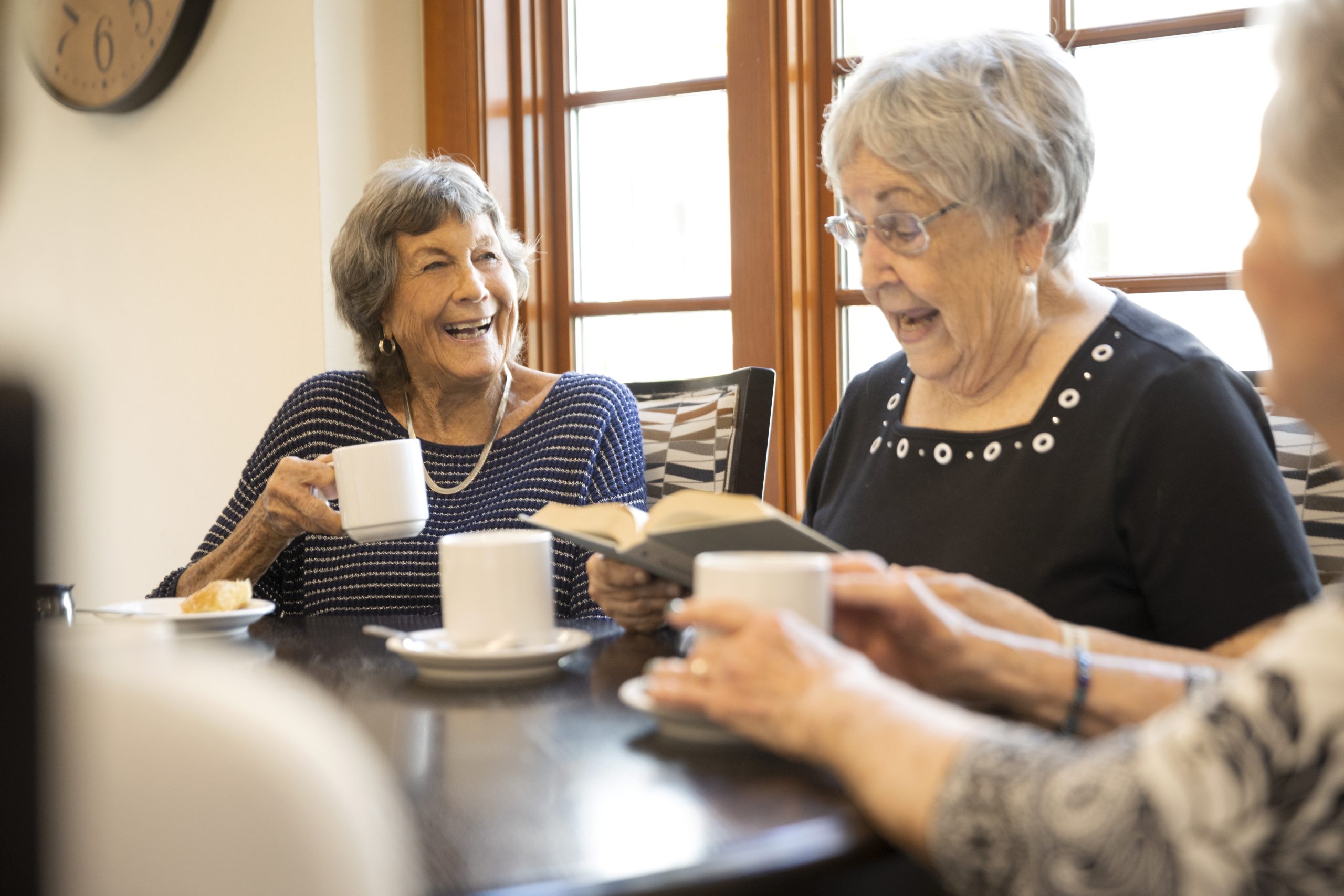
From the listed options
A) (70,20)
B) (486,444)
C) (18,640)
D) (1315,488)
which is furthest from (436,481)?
(70,20)

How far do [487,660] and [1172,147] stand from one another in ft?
5.84

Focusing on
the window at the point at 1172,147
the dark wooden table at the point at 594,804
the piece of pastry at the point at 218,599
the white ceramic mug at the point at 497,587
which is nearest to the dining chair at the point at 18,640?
the dark wooden table at the point at 594,804

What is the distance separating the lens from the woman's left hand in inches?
29.8

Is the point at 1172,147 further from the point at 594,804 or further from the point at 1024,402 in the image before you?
the point at 594,804

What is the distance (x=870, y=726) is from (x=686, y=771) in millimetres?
144

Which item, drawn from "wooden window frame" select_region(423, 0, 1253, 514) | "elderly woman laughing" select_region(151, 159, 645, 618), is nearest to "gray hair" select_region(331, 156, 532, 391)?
"elderly woman laughing" select_region(151, 159, 645, 618)

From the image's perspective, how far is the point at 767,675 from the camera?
0.78 metres

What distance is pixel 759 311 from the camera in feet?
8.61

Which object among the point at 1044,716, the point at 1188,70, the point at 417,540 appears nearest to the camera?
the point at 1044,716

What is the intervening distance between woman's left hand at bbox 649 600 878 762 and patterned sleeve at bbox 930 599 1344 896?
132 mm

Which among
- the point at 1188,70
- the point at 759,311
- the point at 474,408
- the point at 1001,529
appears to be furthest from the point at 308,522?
the point at 1188,70

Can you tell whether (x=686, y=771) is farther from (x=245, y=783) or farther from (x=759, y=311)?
(x=759, y=311)

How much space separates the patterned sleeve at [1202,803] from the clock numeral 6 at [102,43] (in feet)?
10.6

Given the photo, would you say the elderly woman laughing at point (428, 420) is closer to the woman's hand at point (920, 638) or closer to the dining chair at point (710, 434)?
the dining chair at point (710, 434)
